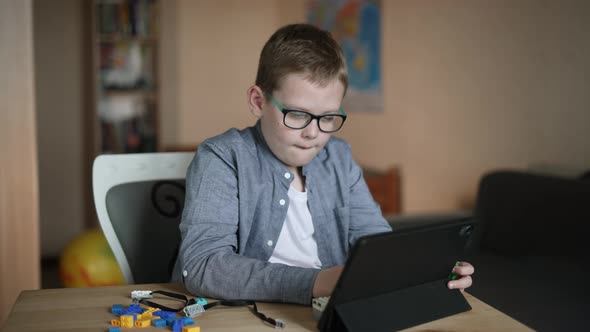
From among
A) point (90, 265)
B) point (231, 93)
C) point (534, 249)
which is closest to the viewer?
point (534, 249)

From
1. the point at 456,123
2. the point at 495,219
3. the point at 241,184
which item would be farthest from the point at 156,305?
the point at 456,123

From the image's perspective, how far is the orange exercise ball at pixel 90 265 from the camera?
2.93m

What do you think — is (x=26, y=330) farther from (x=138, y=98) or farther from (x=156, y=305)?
(x=138, y=98)

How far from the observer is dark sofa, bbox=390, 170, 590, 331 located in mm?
2015

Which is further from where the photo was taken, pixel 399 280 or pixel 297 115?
pixel 297 115

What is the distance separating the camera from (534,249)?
2.55 metres

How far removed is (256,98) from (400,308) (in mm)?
636

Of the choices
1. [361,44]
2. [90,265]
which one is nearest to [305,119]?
[90,265]

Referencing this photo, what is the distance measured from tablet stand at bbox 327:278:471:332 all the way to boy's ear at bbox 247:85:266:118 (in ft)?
1.92

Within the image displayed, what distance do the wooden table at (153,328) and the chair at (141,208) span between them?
0.38 meters

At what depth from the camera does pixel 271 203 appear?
4.93 feet

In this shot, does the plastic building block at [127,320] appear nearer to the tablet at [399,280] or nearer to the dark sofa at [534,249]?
the tablet at [399,280]

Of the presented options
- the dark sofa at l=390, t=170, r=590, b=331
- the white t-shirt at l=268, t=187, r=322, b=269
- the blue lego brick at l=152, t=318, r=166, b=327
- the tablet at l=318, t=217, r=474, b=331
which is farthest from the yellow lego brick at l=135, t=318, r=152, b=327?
the dark sofa at l=390, t=170, r=590, b=331

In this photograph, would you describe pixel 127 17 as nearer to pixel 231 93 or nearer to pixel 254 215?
pixel 231 93
